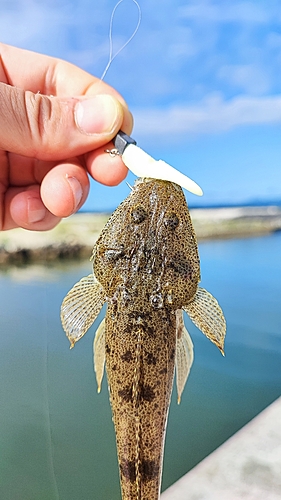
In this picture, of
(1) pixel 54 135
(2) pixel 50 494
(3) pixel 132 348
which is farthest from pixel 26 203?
(2) pixel 50 494

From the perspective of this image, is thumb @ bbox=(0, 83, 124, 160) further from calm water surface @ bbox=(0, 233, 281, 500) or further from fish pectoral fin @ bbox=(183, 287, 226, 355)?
calm water surface @ bbox=(0, 233, 281, 500)

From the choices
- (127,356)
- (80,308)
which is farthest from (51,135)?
(127,356)

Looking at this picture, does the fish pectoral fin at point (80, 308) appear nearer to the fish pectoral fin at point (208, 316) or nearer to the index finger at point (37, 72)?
the fish pectoral fin at point (208, 316)

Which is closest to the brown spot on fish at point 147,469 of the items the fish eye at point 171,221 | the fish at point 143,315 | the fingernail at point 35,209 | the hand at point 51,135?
the fish at point 143,315

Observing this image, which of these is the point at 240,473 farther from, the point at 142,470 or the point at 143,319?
the point at 143,319

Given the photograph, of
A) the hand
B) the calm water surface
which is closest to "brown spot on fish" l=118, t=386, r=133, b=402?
the hand
